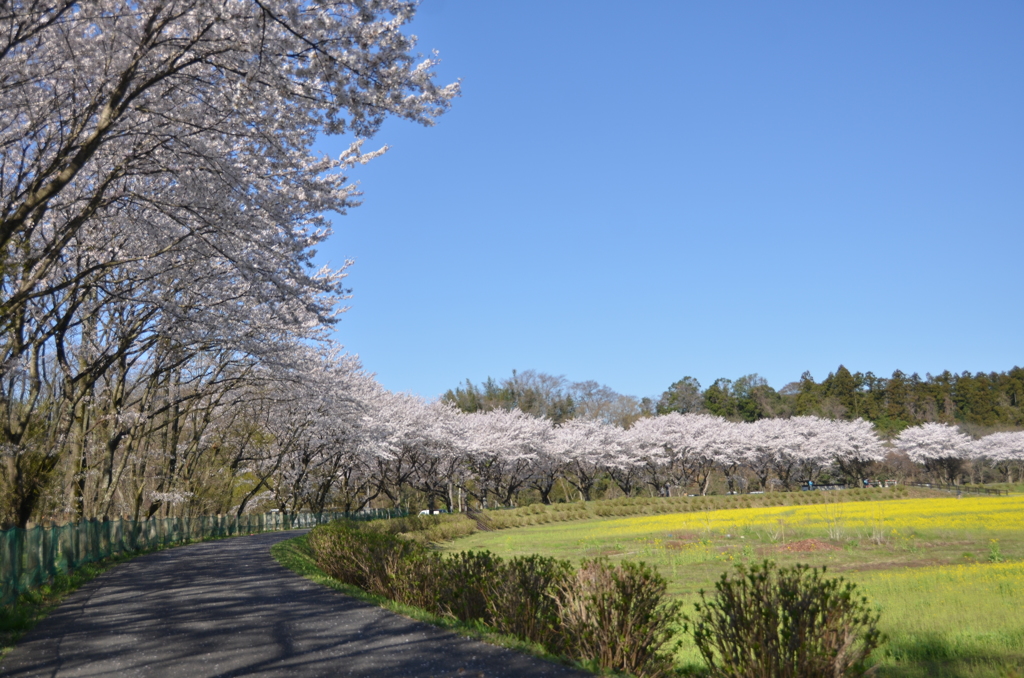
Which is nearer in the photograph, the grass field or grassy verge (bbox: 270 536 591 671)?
grassy verge (bbox: 270 536 591 671)

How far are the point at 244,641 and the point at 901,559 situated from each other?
1633 cm

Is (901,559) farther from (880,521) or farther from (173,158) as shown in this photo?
(173,158)

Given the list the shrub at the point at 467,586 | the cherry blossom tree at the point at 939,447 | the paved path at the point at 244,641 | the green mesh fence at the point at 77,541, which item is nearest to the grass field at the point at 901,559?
the shrub at the point at 467,586

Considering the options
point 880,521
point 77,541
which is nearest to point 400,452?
point 880,521

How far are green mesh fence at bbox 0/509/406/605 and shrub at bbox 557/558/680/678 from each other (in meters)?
8.51

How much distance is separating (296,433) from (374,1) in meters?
34.1

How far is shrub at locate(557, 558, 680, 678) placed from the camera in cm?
652

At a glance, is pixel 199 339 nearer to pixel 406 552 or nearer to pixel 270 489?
pixel 406 552

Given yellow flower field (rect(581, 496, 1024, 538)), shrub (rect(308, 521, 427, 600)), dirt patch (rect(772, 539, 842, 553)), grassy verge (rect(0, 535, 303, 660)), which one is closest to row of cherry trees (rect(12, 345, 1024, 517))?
grassy verge (rect(0, 535, 303, 660))

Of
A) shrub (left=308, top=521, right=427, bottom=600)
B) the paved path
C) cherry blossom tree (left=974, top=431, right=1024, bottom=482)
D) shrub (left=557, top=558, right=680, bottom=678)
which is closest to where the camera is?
shrub (left=557, top=558, right=680, bottom=678)

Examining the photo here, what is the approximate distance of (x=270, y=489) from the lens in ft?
151

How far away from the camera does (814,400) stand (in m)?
97.6

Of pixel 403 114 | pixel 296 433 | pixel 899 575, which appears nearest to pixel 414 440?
pixel 296 433

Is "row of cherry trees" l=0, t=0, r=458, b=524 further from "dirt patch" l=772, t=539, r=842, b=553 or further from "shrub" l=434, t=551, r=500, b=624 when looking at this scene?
"dirt patch" l=772, t=539, r=842, b=553
